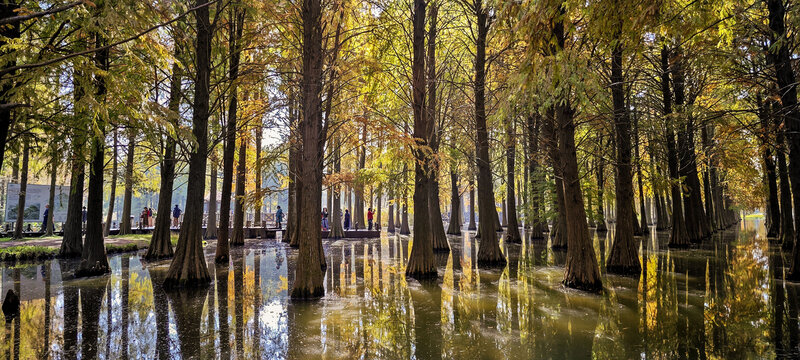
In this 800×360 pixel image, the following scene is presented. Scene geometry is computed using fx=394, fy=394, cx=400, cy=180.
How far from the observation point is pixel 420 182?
11539 millimetres

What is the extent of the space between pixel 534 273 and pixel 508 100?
7074mm

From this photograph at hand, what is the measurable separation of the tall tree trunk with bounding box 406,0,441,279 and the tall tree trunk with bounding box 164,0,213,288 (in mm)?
5685

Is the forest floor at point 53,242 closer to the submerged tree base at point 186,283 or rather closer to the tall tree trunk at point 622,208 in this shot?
the submerged tree base at point 186,283

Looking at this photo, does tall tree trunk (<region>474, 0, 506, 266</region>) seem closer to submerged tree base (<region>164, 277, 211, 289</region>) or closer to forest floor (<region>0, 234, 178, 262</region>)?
submerged tree base (<region>164, 277, 211, 289</region>)


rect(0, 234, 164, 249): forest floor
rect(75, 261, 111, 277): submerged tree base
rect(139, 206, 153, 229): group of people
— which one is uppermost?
rect(139, 206, 153, 229): group of people

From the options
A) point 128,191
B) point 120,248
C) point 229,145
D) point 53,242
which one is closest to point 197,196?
point 229,145

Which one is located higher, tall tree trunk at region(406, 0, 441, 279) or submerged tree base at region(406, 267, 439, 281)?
tall tree trunk at region(406, 0, 441, 279)

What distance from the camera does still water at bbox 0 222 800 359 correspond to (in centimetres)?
536

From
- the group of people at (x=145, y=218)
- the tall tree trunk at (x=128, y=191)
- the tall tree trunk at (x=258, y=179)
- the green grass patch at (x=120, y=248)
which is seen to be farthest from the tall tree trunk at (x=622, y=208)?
the group of people at (x=145, y=218)

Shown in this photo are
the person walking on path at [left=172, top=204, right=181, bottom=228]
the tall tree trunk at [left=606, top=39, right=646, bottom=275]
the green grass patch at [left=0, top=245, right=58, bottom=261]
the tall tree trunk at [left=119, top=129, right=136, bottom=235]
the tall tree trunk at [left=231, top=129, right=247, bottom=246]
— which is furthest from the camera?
the person walking on path at [left=172, top=204, right=181, bottom=228]

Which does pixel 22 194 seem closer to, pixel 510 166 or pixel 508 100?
pixel 508 100

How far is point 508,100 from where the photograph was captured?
6.52 meters

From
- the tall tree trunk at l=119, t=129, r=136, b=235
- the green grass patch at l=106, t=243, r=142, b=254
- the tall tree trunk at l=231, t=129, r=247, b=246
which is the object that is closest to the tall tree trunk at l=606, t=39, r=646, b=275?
the tall tree trunk at l=231, t=129, r=247, b=246

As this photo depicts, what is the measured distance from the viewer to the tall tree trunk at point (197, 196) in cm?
1018
